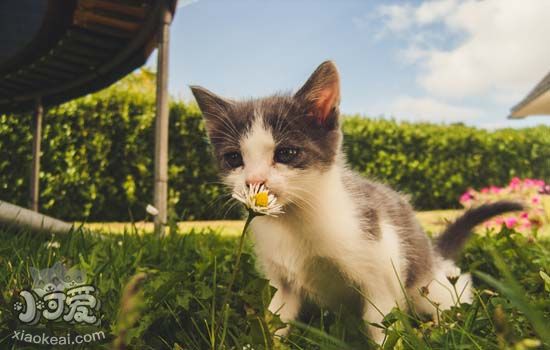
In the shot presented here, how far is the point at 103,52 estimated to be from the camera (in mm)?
4617

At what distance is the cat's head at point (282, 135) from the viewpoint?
1.72 metres

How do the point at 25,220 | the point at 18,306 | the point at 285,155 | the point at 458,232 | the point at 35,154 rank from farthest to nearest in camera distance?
the point at 35,154, the point at 25,220, the point at 458,232, the point at 285,155, the point at 18,306

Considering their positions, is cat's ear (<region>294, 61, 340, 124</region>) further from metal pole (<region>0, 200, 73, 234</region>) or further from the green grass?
metal pole (<region>0, 200, 73, 234</region>)

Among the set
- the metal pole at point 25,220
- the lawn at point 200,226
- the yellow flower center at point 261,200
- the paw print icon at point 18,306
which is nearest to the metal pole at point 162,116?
the lawn at point 200,226

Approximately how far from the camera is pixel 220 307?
6.33 feet

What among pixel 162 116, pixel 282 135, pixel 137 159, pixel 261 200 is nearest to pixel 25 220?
pixel 162 116

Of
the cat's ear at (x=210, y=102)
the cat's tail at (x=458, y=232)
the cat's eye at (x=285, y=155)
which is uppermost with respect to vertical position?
the cat's ear at (x=210, y=102)

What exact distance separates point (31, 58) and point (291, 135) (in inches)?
142

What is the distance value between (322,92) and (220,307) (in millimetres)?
981

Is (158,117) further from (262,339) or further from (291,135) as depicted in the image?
(262,339)

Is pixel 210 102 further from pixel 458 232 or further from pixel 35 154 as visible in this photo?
pixel 35 154

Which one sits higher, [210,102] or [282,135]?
[210,102]

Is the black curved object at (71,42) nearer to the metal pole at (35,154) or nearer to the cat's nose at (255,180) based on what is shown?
the metal pole at (35,154)

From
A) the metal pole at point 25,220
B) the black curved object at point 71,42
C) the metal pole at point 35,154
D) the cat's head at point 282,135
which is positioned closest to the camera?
the cat's head at point 282,135
